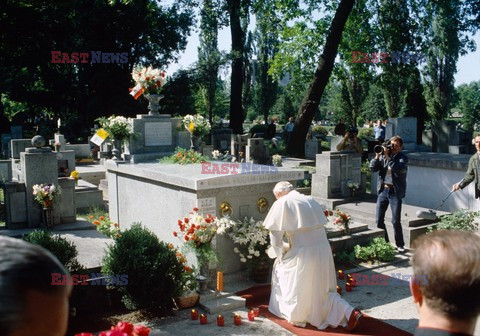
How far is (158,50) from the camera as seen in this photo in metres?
31.7

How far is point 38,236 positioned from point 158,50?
26.8m

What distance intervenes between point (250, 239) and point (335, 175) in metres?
6.42

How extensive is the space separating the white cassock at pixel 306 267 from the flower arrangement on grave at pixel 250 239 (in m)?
1.12

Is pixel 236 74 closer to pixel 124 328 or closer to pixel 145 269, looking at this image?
pixel 145 269

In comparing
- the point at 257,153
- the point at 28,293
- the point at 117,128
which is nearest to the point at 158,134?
the point at 117,128

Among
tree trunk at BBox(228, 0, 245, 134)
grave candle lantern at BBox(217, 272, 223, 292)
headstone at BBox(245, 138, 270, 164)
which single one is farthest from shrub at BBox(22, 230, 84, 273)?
tree trunk at BBox(228, 0, 245, 134)

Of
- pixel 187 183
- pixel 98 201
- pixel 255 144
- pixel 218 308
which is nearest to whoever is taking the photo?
pixel 218 308

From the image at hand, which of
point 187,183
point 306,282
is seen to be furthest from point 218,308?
point 187,183

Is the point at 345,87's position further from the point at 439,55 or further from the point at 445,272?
the point at 445,272

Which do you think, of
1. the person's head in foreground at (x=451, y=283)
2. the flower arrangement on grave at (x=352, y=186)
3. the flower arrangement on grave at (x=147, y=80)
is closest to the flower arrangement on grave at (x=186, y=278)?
the flower arrangement on grave at (x=147, y=80)

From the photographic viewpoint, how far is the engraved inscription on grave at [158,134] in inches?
427

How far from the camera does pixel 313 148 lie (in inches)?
957

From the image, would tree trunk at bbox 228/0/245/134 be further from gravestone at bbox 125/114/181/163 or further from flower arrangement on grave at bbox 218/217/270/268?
flower arrangement on grave at bbox 218/217/270/268

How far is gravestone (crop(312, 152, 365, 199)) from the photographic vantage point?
43.8ft
